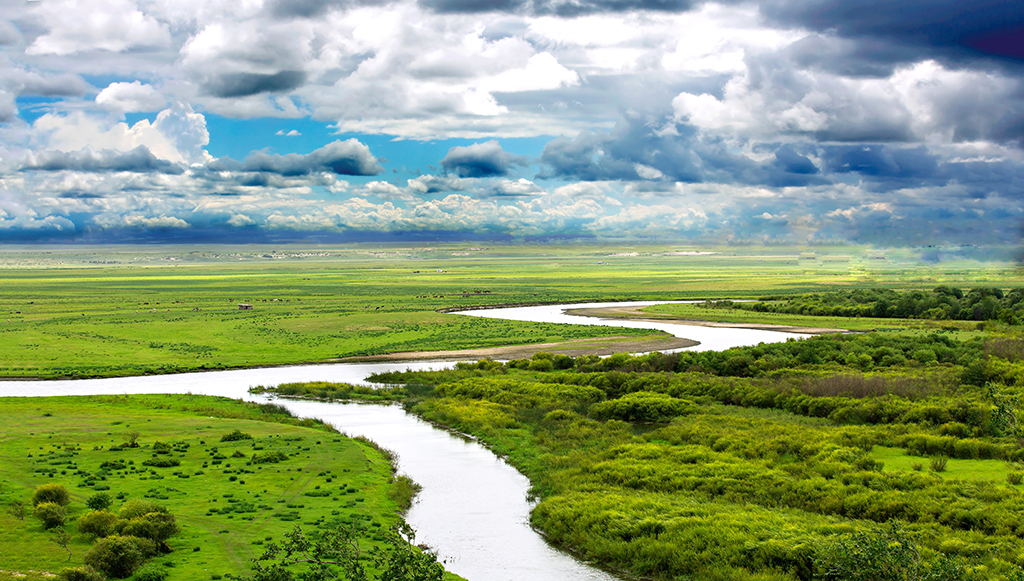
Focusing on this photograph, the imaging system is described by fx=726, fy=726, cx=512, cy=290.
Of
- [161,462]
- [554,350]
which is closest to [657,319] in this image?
[554,350]

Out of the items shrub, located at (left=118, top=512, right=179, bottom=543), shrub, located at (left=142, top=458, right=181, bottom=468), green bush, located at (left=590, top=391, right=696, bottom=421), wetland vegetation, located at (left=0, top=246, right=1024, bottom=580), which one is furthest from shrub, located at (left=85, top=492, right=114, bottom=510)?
green bush, located at (left=590, top=391, right=696, bottom=421)

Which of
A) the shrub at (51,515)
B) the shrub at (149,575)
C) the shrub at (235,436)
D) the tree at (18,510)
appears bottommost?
the shrub at (235,436)

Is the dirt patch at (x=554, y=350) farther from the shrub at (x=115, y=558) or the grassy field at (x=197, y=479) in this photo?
the shrub at (x=115, y=558)

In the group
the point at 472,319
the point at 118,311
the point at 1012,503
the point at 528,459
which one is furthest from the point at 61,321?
the point at 1012,503

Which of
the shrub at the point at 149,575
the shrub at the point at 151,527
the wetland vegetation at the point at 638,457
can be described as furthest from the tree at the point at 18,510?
the shrub at the point at 149,575

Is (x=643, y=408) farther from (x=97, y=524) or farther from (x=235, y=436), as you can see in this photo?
(x=97, y=524)

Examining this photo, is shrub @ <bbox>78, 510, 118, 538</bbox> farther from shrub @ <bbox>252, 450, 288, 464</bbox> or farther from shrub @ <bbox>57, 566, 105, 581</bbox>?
shrub @ <bbox>252, 450, 288, 464</bbox>
